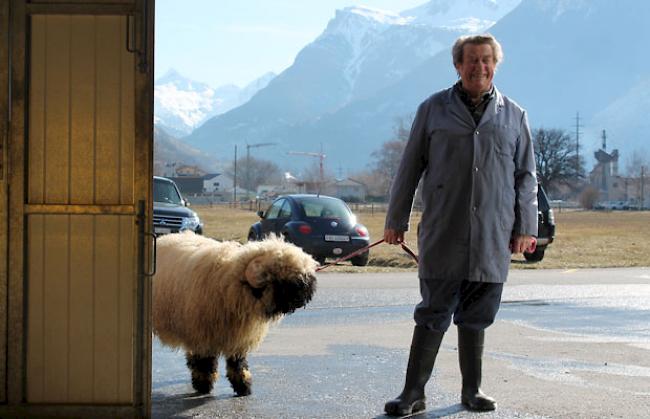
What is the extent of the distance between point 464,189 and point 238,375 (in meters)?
1.90

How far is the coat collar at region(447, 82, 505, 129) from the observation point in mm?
6266

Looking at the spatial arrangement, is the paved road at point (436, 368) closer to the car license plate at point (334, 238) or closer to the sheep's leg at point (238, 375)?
the sheep's leg at point (238, 375)

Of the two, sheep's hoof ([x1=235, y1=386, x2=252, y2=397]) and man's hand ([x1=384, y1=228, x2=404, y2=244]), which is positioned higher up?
man's hand ([x1=384, y1=228, x2=404, y2=244])

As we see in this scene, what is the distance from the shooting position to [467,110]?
6289mm

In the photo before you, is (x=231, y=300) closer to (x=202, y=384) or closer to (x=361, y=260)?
(x=202, y=384)

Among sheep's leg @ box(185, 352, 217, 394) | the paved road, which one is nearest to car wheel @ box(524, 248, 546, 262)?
the paved road

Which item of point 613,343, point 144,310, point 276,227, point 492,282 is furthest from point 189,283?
point 276,227

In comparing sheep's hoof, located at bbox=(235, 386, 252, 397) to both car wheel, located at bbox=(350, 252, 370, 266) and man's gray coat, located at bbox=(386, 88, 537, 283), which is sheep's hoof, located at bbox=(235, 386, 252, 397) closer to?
man's gray coat, located at bbox=(386, 88, 537, 283)

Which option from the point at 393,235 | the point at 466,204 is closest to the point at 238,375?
the point at 393,235

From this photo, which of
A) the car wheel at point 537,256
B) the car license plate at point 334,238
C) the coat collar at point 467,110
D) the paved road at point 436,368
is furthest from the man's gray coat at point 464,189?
the car wheel at point 537,256

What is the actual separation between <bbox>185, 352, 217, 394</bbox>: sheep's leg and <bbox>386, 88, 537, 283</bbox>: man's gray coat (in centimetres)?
156

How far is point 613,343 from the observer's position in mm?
9781

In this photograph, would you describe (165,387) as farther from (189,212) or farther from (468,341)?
(189,212)

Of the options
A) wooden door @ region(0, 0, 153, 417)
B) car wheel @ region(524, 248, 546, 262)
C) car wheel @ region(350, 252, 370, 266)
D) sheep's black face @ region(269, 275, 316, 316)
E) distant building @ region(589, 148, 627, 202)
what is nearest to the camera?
wooden door @ region(0, 0, 153, 417)
